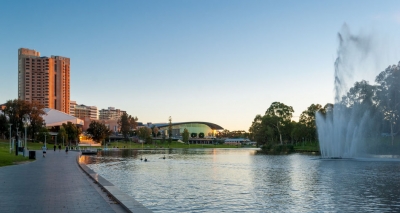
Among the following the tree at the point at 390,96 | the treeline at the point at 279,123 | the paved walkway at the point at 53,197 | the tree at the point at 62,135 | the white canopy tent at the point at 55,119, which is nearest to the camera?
the paved walkway at the point at 53,197

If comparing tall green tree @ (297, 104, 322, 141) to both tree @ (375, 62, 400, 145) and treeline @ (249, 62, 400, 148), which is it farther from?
tree @ (375, 62, 400, 145)

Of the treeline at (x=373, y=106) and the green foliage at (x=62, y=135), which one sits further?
the green foliage at (x=62, y=135)

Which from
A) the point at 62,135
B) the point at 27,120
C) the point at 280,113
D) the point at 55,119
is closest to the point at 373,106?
the point at 280,113

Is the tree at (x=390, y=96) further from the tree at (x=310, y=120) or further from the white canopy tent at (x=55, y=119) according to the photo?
the white canopy tent at (x=55, y=119)

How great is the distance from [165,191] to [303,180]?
10.2m

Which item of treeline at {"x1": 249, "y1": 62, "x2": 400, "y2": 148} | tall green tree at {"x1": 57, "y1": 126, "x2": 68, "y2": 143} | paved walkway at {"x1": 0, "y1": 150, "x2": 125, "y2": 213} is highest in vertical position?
treeline at {"x1": 249, "y1": 62, "x2": 400, "y2": 148}

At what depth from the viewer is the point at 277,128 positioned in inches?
4355

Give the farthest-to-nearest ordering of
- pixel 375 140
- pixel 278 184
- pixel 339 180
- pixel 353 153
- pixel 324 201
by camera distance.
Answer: pixel 375 140 < pixel 353 153 < pixel 339 180 < pixel 278 184 < pixel 324 201

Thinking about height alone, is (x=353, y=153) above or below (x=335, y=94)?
below

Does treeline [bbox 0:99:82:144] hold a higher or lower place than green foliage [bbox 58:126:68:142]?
higher

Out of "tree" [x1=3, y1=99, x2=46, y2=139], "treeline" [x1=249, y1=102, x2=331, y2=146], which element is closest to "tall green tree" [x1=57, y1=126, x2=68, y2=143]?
"tree" [x1=3, y1=99, x2=46, y2=139]

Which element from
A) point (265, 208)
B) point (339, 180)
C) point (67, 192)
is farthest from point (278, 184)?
point (67, 192)

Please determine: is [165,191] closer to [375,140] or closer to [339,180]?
[339,180]

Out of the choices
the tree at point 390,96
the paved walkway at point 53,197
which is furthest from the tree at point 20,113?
the paved walkway at point 53,197
